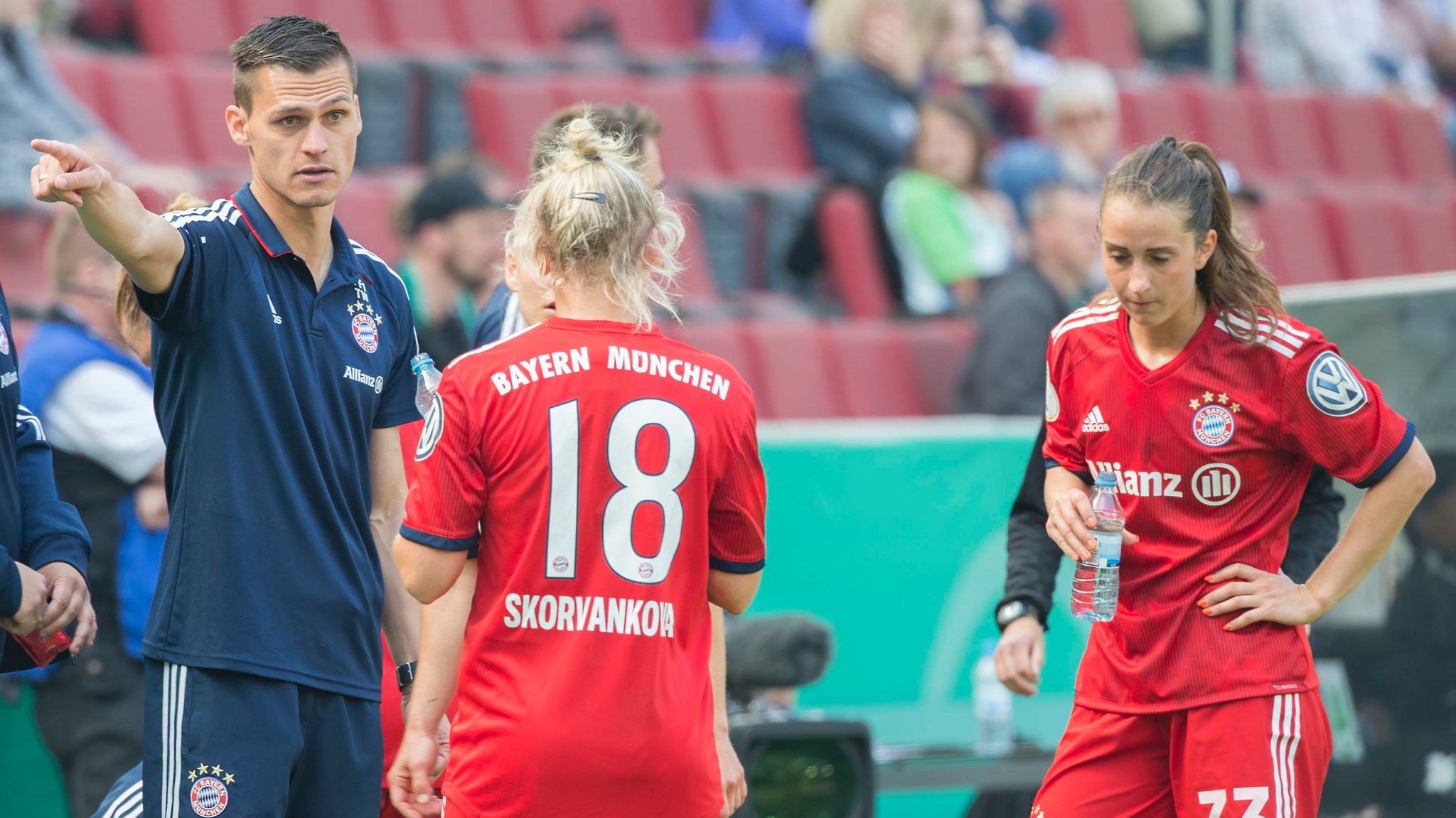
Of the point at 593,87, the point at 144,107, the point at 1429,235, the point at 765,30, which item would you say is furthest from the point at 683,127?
the point at 1429,235

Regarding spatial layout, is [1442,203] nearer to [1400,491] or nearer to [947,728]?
[947,728]

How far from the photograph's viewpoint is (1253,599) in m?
3.74

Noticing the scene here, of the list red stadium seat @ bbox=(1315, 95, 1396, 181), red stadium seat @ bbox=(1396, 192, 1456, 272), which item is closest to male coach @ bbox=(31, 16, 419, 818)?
red stadium seat @ bbox=(1396, 192, 1456, 272)

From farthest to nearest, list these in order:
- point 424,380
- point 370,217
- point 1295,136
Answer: point 1295,136
point 370,217
point 424,380

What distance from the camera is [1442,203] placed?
13445 millimetres

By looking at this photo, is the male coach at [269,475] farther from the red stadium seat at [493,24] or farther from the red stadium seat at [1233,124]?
the red stadium seat at [1233,124]

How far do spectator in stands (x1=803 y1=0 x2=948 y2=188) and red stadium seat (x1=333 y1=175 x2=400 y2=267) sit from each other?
111 inches

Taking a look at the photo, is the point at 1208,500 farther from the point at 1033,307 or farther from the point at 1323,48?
the point at 1323,48

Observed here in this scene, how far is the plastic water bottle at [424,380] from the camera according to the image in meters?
3.67

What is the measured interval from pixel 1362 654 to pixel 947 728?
161cm

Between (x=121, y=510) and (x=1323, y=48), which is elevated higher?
(x=1323, y=48)

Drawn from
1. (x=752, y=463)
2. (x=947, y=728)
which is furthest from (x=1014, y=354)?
(x=752, y=463)

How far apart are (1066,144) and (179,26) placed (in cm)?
509

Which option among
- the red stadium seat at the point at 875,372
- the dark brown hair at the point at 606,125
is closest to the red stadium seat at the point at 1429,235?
the red stadium seat at the point at 875,372
